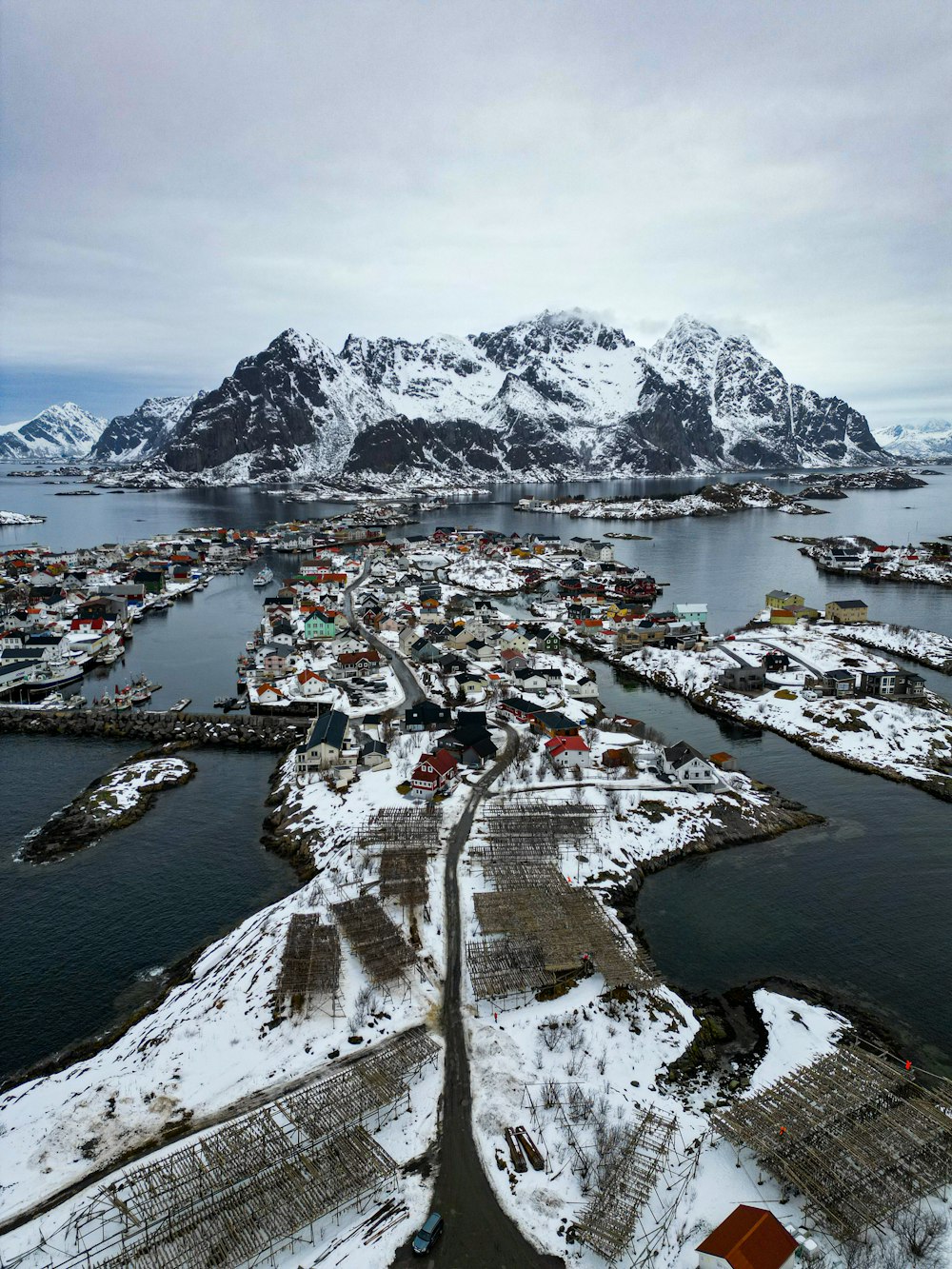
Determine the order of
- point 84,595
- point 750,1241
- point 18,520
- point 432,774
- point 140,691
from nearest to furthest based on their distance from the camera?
point 750,1241
point 432,774
point 140,691
point 84,595
point 18,520

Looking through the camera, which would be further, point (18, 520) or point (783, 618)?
point (18, 520)

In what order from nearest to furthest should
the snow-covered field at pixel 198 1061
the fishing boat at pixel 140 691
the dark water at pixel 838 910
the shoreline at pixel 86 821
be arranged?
the snow-covered field at pixel 198 1061
the dark water at pixel 838 910
the shoreline at pixel 86 821
the fishing boat at pixel 140 691

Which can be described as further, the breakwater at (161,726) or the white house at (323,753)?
the breakwater at (161,726)

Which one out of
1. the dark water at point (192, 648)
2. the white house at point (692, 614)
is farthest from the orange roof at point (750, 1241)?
the white house at point (692, 614)

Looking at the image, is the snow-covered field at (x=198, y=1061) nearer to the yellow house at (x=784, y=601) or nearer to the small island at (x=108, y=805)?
the small island at (x=108, y=805)

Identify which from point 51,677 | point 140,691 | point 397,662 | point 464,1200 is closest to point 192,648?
point 51,677

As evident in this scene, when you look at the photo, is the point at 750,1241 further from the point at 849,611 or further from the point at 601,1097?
the point at 849,611
